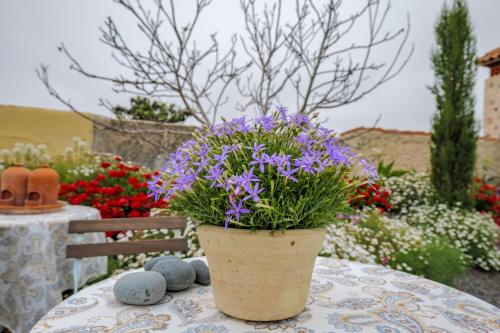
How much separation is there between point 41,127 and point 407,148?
32.3ft

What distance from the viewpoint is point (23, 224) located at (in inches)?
93.4

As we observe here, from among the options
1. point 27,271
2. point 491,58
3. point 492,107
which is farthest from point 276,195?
point 492,107

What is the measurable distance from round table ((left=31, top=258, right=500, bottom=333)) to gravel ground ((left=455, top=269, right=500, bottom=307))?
13.0ft

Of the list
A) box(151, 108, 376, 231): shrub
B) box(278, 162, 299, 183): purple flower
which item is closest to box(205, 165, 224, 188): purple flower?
box(151, 108, 376, 231): shrub

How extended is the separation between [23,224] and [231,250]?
2113mm

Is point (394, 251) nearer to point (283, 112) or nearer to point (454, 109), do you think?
point (283, 112)

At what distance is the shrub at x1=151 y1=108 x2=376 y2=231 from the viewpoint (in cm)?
82

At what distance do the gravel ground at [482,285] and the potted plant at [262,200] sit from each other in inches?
175

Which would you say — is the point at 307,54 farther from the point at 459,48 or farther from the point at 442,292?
the point at 459,48

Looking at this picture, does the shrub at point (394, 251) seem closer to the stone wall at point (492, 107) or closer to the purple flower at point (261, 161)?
the purple flower at point (261, 161)

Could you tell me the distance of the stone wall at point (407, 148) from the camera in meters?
9.34

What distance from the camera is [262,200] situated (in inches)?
32.1

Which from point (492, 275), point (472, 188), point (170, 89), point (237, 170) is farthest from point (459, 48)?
point (237, 170)

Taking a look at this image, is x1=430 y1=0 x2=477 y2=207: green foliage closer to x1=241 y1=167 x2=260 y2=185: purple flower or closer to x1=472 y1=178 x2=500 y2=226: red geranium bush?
x1=472 y1=178 x2=500 y2=226: red geranium bush
